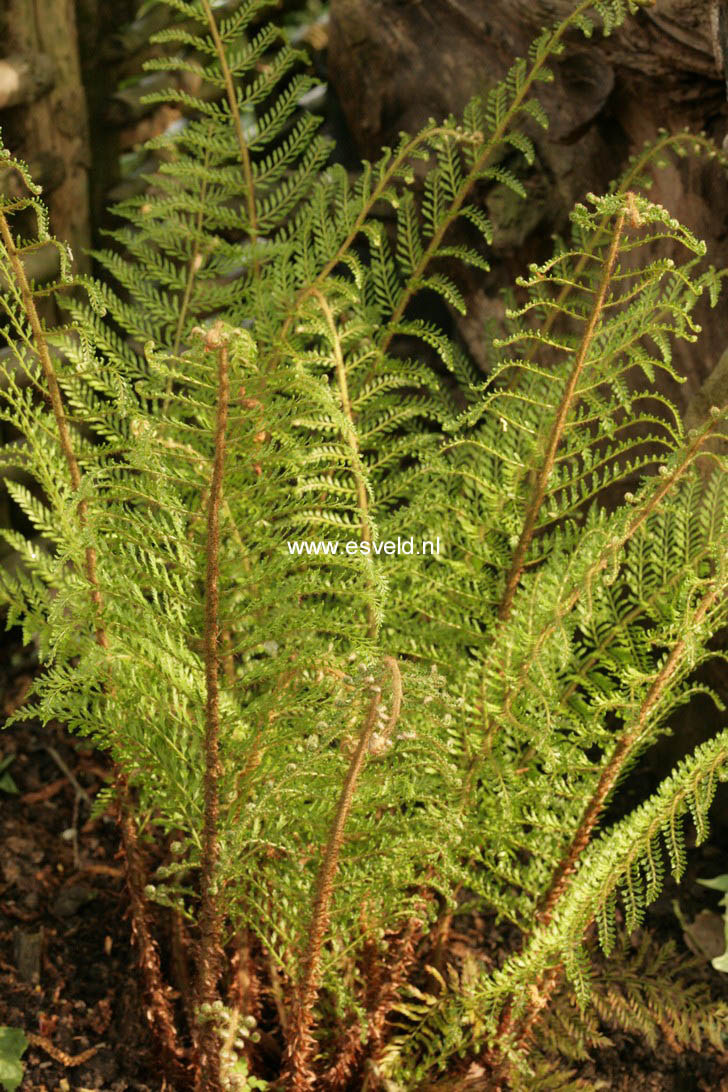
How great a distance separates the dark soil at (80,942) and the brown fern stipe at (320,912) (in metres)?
0.27

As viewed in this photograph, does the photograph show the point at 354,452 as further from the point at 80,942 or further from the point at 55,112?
the point at 55,112

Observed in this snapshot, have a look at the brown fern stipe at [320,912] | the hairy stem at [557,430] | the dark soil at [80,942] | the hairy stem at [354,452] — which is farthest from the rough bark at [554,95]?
the brown fern stipe at [320,912]

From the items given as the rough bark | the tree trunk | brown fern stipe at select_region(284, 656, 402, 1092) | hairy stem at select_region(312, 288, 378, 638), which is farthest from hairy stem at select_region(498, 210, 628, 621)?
the tree trunk

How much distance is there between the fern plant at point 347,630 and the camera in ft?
3.47

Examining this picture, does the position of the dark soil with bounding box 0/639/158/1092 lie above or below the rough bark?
below

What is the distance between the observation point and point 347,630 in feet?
3.77

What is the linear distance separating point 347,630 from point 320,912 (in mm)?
284

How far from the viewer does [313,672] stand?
1104mm

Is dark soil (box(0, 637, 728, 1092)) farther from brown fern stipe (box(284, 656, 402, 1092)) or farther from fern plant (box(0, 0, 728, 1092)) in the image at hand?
brown fern stipe (box(284, 656, 402, 1092))

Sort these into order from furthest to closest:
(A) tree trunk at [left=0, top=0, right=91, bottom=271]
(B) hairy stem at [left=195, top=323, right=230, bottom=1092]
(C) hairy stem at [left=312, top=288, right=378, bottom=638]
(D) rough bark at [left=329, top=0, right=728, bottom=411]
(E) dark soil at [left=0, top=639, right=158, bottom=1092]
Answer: (A) tree trunk at [left=0, top=0, right=91, bottom=271]
(D) rough bark at [left=329, top=0, right=728, bottom=411]
(E) dark soil at [left=0, top=639, right=158, bottom=1092]
(C) hairy stem at [left=312, top=288, right=378, bottom=638]
(B) hairy stem at [left=195, top=323, right=230, bottom=1092]

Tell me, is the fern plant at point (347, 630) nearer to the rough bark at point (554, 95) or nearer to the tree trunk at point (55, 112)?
the rough bark at point (554, 95)

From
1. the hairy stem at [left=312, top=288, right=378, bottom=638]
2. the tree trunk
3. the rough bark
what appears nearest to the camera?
the hairy stem at [left=312, top=288, right=378, bottom=638]

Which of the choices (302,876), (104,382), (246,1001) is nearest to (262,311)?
(104,382)

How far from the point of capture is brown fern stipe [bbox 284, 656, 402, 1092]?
93cm
